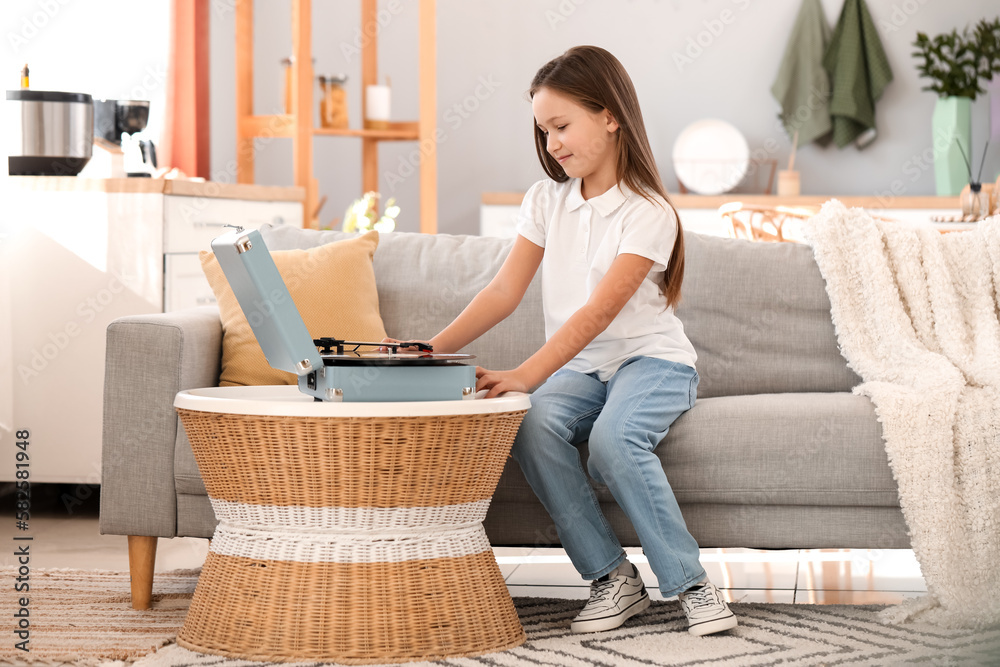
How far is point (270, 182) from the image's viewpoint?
4.40 meters

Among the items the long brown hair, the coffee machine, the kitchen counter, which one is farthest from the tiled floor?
the coffee machine

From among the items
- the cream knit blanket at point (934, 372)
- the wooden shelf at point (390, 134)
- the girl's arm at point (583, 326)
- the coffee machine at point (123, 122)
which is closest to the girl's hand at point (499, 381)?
the girl's arm at point (583, 326)

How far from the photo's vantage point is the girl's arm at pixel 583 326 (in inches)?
65.9

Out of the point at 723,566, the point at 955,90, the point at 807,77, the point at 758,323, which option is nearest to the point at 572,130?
the point at 758,323

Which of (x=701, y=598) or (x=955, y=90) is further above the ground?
(x=955, y=90)

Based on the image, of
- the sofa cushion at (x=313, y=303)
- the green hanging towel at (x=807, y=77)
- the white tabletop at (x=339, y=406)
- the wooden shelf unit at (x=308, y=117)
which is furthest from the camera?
the green hanging towel at (x=807, y=77)

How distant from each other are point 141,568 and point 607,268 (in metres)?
0.95

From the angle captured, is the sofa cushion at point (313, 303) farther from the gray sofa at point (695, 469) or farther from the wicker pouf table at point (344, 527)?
the wicker pouf table at point (344, 527)

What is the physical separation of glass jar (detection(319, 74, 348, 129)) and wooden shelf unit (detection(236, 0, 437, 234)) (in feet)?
0.26

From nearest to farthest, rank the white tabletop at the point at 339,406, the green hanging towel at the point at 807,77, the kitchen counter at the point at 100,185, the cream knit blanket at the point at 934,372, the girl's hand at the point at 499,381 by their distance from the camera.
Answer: the white tabletop at the point at 339,406
the girl's hand at the point at 499,381
the cream knit blanket at the point at 934,372
the kitchen counter at the point at 100,185
the green hanging towel at the point at 807,77

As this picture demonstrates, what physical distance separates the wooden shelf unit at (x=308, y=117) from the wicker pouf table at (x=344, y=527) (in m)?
2.19

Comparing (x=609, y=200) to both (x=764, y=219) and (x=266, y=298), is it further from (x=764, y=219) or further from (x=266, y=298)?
(x=764, y=219)

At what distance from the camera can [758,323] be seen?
2223 mm

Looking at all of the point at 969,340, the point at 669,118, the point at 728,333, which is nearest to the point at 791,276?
the point at 728,333
